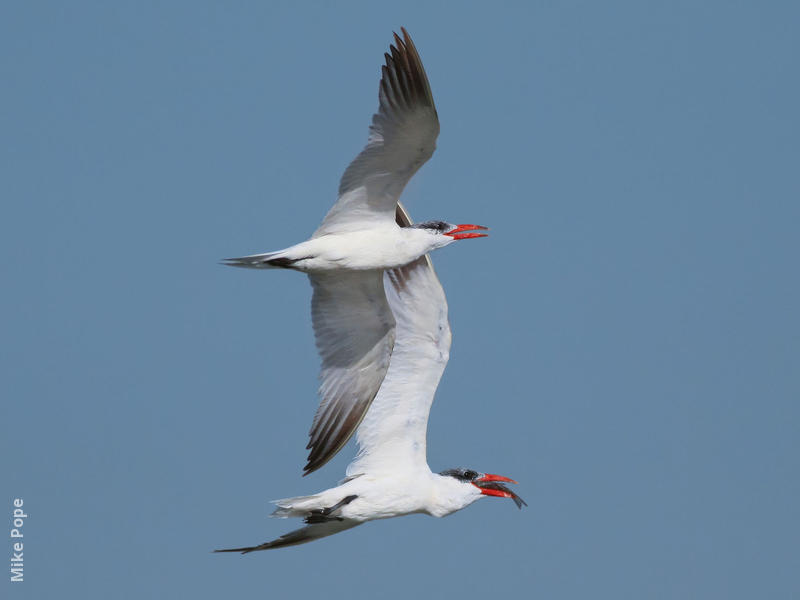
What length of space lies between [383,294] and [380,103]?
2720mm

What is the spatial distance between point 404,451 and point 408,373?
959 millimetres

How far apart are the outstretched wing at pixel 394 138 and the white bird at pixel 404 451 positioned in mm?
1760

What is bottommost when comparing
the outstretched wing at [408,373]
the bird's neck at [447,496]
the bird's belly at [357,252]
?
the bird's neck at [447,496]

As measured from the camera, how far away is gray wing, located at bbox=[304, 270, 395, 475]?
69.2 feet

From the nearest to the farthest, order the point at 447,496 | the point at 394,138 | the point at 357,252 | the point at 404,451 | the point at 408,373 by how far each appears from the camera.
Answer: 1. the point at 394,138
2. the point at 357,252
3. the point at 447,496
4. the point at 404,451
5. the point at 408,373

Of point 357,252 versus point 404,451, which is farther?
point 404,451

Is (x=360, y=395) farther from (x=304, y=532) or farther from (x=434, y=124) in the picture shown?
(x=434, y=124)

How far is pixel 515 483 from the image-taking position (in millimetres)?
22094

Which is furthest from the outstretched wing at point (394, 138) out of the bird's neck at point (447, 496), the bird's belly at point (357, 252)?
the bird's neck at point (447, 496)

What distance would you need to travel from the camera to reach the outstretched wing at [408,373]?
21.5 meters

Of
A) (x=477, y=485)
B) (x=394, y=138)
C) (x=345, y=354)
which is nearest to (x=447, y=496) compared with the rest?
(x=477, y=485)

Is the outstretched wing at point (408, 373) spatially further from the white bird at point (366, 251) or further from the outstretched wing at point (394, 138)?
the outstretched wing at point (394, 138)

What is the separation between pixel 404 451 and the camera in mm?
21469

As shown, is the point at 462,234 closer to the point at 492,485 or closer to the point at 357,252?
the point at 357,252
